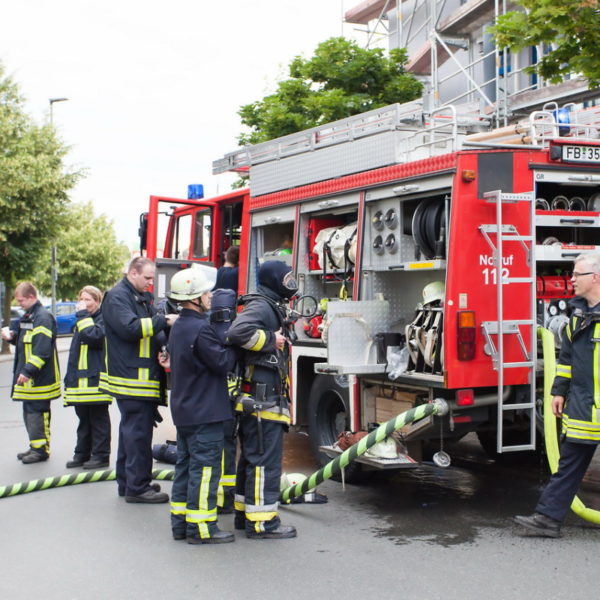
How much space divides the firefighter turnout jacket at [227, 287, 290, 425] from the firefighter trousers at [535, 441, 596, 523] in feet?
5.87

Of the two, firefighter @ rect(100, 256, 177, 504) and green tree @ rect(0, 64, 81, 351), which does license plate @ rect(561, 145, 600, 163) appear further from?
green tree @ rect(0, 64, 81, 351)

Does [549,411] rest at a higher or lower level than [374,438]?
higher

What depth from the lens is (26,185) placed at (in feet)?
71.9

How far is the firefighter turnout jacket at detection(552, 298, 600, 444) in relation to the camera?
519 centimetres

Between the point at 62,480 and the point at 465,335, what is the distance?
Result: 3715 mm

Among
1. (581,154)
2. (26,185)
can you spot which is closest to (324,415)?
(581,154)

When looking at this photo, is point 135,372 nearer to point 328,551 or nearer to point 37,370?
point 37,370

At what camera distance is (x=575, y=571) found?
4738mm

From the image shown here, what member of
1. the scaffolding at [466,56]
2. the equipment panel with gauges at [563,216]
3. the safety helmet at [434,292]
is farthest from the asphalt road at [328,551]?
the scaffolding at [466,56]

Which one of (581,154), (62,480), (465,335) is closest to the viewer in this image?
(465,335)

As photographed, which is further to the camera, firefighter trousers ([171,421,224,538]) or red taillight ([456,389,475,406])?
red taillight ([456,389,475,406])

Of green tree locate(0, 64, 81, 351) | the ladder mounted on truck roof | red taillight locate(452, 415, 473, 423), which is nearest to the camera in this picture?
red taillight locate(452, 415, 473, 423)

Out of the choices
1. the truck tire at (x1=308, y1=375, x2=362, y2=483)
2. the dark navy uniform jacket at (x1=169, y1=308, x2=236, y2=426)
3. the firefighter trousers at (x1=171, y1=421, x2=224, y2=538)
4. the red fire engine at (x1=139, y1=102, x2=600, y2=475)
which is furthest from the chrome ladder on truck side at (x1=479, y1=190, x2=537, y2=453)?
the firefighter trousers at (x1=171, y1=421, x2=224, y2=538)

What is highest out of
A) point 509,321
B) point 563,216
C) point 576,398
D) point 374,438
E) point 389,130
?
point 389,130
